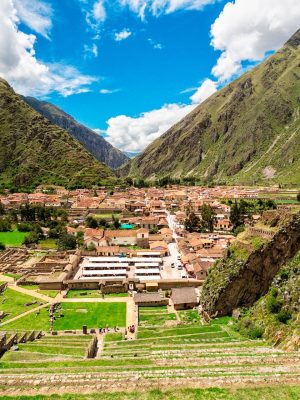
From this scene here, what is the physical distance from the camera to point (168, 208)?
113938mm

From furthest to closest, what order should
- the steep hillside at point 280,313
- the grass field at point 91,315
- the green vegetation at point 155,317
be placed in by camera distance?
the green vegetation at point 155,317 → the grass field at point 91,315 → the steep hillside at point 280,313

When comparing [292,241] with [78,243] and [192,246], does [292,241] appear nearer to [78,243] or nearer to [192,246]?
[192,246]

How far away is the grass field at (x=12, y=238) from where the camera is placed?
7294 cm

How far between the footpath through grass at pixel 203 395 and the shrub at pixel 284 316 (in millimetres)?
10783

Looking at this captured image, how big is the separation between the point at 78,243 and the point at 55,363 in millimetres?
47072

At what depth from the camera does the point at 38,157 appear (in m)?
180

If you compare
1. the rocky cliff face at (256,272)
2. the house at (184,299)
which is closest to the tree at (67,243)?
the house at (184,299)

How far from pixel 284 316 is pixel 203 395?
13.6 meters

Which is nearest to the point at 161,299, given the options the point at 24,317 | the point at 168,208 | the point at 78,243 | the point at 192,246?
the point at 24,317

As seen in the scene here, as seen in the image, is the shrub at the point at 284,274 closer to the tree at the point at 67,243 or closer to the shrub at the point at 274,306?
the shrub at the point at 274,306

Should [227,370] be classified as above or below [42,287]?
above

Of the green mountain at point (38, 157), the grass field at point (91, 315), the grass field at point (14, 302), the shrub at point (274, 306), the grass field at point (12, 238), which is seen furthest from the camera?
the green mountain at point (38, 157)

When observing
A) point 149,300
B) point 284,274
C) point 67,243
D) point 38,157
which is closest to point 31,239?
point 67,243

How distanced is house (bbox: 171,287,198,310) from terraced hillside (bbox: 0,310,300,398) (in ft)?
24.7
